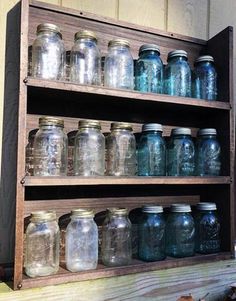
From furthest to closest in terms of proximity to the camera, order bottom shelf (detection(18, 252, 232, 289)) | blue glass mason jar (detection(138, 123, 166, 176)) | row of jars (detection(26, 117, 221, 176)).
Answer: blue glass mason jar (detection(138, 123, 166, 176)), row of jars (detection(26, 117, 221, 176)), bottom shelf (detection(18, 252, 232, 289))

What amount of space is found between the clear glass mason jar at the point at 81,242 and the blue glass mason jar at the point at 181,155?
1.00 feet

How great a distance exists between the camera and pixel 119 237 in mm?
950

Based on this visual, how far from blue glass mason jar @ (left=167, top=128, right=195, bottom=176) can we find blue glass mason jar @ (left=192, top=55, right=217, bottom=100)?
135 mm

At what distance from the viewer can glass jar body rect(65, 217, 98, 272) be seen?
0.89 metres

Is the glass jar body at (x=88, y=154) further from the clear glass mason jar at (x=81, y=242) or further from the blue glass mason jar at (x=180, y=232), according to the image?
the blue glass mason jar at (x=180, y=232)

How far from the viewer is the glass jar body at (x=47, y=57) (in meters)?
0.91

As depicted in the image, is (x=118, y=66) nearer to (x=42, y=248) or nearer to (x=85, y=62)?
(x=85, y=62)

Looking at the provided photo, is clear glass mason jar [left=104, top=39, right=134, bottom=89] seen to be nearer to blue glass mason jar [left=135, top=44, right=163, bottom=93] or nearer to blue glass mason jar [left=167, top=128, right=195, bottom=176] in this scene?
blue glass mason jar [left=135, top=44, right=163, bottom=93]

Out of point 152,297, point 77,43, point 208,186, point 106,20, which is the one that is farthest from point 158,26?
point 152,297

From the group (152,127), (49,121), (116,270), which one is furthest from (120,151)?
(116,270)

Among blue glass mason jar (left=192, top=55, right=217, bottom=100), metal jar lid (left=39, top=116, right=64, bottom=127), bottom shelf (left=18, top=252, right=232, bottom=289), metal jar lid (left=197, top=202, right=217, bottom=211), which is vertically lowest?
bottom shelf (left=18, top=252, right=232, bottom=289)

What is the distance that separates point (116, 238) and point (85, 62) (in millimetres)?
501

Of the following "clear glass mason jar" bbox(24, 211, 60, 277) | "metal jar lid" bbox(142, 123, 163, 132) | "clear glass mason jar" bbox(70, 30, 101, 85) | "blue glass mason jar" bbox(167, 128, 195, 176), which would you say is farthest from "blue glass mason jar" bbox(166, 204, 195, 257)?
"clear glass mason jar" bbox(70, 30, 101, 85)

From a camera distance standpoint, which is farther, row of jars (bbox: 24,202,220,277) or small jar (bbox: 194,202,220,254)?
small jar (bbox: 194,202,220,254)
